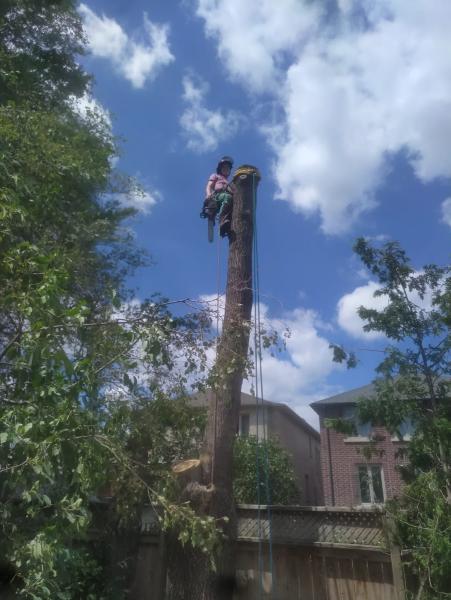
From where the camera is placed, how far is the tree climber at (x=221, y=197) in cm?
648

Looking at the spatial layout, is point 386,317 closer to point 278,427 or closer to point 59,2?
point 59,2

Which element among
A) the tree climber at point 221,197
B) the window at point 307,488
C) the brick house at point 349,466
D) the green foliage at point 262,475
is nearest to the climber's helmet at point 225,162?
the tree climber at point 221,197

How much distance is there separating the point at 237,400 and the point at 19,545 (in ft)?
9.53

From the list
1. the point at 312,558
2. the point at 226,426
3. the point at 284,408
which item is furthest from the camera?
the point at 284,408

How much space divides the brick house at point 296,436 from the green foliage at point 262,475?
3.33 m

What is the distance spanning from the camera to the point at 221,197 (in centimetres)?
654

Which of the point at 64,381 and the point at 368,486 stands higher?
the point at 368,486

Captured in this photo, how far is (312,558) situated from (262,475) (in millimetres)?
8102

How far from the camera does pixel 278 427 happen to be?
21.1 metres

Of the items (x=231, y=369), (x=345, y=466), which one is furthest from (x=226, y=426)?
(x=345, y=466)

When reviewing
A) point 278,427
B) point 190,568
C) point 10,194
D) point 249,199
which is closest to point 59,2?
point 249,199

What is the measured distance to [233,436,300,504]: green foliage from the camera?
13477mm

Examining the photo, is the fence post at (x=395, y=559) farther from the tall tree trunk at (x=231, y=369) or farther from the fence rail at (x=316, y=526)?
the tall tree trunk at (x=231, y=369)

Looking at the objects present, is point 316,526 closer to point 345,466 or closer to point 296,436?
point 345,466
